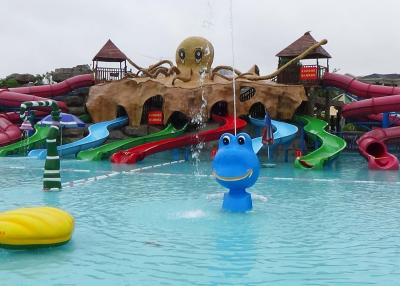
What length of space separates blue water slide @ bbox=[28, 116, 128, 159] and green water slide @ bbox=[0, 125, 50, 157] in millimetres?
641

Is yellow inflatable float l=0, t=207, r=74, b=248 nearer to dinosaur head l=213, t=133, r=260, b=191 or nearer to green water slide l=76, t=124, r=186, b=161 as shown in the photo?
dinosaur head l=213, t=133, r=260, b=191

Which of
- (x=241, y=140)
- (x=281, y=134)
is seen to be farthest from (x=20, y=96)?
(x=241, y=140)

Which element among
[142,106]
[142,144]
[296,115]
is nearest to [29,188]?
[142,144]

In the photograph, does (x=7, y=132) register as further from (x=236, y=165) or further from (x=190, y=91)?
(x=236, y=165)

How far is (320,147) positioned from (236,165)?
10.3 metres

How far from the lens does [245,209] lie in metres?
8.52

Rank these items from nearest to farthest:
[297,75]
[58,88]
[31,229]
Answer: [31,229]
[297,75]
[58,88]

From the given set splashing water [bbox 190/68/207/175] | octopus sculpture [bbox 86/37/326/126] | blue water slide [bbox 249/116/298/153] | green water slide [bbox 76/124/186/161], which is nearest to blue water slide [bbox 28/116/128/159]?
green water slide [bbox 76/124/186/161]

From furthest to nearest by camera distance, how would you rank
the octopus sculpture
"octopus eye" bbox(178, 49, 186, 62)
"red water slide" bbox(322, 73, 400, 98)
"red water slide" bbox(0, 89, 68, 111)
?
"red water slide" bbox(0, 89, 68, 111)
"octopus eye" bbox(178, 49, 186, 62)
"red water slide" bbox(322, 73, 400, 98)
the octopus sculpture

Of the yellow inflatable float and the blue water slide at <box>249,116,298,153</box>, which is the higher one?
the blue water slide at <box>249,116,298,153</box>

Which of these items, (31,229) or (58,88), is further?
(58,88)

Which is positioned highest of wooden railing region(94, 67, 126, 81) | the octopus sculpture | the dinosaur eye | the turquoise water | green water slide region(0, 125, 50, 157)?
wooden railing region(94, 67, 126, 81)

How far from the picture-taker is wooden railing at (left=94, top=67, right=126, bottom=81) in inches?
1033

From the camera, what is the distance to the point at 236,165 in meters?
8.09
